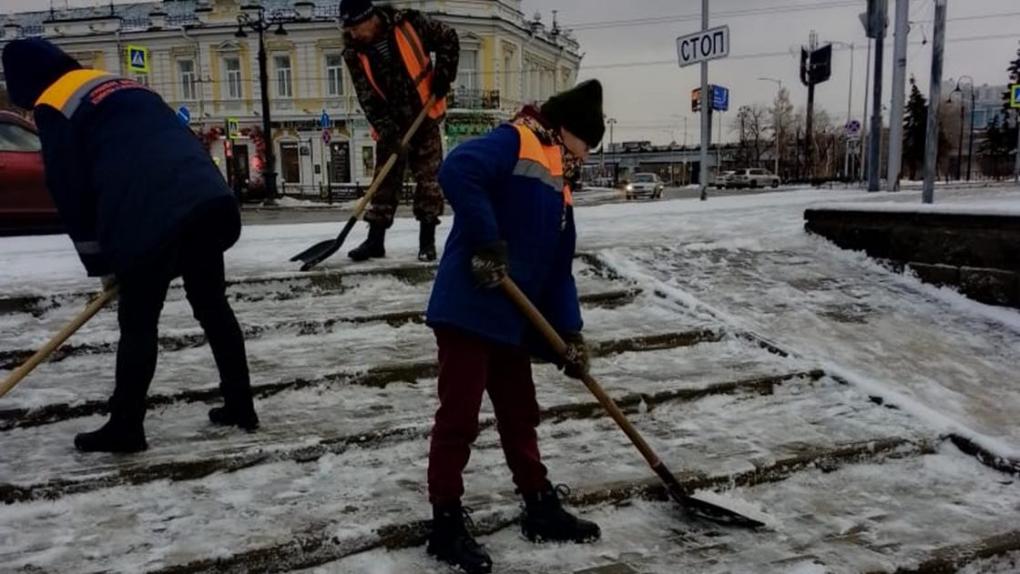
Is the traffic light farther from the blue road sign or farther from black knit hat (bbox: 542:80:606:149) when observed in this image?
black knit hat (bbox: 542:80:606:149)

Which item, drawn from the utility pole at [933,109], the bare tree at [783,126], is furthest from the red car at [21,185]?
the bare tree at [783,126]

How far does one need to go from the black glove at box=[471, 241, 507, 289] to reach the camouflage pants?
3318 mm

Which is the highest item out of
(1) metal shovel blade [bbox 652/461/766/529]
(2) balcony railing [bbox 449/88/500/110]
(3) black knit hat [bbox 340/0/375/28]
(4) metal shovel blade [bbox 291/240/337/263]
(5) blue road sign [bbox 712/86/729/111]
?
(2) balcony railing [bbox 449/88/500/110]

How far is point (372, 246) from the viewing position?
596 centimetres

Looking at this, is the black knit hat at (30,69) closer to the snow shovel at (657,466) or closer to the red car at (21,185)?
the snow shovel at (657,466)

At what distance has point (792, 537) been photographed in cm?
292

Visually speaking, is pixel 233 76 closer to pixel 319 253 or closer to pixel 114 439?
pixel 319 253

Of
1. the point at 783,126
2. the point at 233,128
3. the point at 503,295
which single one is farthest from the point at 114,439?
the point at 783,126

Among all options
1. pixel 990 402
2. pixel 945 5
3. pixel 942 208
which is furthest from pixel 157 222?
pixel 945 5

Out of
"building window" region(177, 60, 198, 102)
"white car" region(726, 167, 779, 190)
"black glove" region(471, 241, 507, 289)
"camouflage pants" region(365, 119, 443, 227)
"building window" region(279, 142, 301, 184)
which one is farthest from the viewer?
"white car" region(726, 167, 779, 190)

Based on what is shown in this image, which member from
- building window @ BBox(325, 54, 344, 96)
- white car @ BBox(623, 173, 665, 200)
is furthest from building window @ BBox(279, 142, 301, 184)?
white car @ BBox(623, 173, 665, 200)

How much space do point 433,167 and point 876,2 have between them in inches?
436

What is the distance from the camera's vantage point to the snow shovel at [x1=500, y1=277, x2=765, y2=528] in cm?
277

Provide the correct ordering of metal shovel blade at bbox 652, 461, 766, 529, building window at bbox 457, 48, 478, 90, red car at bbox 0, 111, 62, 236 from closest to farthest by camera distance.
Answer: metal shovel blade at bbox 652, 461, 766, 529 < red car at bbox 0, 111, 62, 236 < building window at bbox 457, 48, 478, 90
